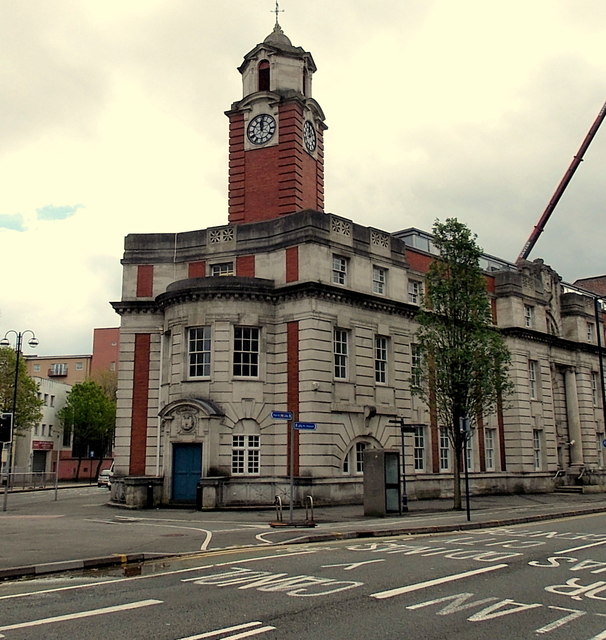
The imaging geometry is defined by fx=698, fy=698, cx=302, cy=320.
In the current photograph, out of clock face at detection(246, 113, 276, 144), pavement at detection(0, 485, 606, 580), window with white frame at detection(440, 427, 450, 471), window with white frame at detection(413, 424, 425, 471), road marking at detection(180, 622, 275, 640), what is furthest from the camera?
clock face at detection(246, 113, 276, 144)

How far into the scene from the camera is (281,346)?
98.7 ft

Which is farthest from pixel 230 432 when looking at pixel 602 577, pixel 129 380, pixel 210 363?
pixel 602 577

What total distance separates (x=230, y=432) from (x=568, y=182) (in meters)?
44.9

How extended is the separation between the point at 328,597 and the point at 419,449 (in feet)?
82.3

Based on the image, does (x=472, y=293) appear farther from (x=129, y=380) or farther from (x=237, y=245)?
(x=129, y=380)

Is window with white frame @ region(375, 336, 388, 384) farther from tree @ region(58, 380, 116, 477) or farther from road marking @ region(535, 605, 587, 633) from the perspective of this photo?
tree @ region(58, 380, 116, 477)

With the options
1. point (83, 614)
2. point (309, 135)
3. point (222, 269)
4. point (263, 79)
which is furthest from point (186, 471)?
point (263, 79)

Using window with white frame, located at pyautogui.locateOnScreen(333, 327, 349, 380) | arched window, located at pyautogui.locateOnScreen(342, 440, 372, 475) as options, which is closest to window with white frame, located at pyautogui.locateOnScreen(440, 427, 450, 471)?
arched window, located at pyautogui.locateOnScreen(342, 440, 372, 475)

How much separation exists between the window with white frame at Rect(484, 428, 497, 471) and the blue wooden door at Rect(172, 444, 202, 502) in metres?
16.9

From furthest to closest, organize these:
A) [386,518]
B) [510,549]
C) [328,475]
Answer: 1. [328,475]
2. [386,518]
3. [510,549]

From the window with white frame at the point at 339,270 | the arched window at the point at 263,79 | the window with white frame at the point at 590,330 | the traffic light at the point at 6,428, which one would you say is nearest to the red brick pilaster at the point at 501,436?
the window with white frame at the point at 590,330

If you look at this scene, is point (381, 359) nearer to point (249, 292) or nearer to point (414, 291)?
point (414, 291)

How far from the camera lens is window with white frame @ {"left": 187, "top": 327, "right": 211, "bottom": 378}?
29.6m

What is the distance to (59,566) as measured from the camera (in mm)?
12484
